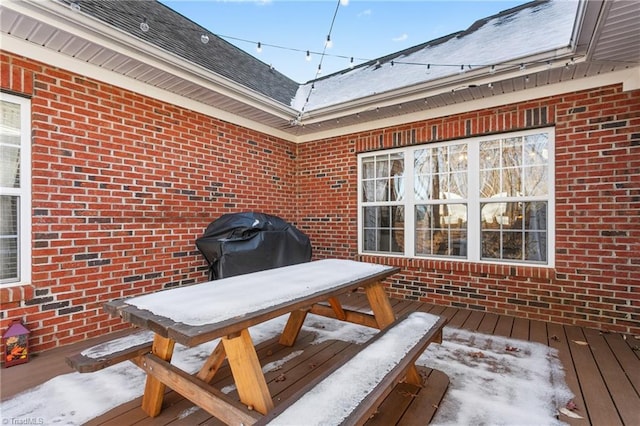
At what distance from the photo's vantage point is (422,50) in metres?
4.45

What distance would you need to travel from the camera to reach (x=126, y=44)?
103 inches

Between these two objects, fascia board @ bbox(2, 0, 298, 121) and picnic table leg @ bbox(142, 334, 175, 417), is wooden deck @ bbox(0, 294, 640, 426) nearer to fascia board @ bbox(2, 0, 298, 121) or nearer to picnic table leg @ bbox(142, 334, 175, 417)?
picnic table leg @ bbox(142, 334, 175, 417)

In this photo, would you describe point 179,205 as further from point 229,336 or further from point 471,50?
point 471,50

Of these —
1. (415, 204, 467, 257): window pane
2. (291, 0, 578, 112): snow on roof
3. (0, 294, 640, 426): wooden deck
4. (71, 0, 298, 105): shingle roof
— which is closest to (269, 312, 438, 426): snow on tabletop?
(0, 294, 640, 426): wooden deck

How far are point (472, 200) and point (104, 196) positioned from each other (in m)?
4.17

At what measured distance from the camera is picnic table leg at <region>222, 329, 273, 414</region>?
135cm

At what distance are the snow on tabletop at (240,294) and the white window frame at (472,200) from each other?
1.84 meters

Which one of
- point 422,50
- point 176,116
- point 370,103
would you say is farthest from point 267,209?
point 422,50

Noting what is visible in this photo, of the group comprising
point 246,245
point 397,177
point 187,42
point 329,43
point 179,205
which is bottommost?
point 246,245

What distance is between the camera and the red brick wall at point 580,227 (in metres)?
2.95

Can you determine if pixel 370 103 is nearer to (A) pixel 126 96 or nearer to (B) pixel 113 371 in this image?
(A) pixel 126 96

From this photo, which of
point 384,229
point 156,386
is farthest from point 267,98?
point 156,386

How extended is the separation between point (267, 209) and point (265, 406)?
360 centimetres

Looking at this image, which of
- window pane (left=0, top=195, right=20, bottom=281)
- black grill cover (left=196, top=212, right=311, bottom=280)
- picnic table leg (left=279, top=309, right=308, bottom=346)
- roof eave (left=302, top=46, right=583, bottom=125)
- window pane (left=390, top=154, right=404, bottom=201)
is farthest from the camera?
window pane (left=390, top=154, right=404, bottom=201)
